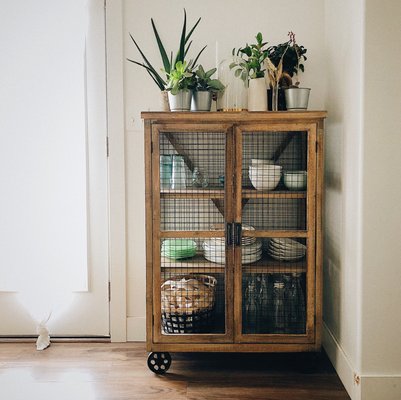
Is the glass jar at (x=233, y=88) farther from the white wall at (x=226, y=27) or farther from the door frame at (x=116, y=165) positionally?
the door frame at (x=116, y=165)

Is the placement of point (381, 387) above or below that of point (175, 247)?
below

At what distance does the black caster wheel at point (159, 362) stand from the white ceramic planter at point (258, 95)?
1412 mm

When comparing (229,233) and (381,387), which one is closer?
(381,387)

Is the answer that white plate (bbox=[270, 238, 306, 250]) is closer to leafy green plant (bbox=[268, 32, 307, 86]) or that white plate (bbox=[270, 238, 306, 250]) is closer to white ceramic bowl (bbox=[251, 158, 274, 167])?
white ceramic bowl (bbox=[251, 158, 274, 167])

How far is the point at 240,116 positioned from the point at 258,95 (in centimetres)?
23

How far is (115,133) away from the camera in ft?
9.88

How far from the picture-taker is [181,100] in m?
2.57

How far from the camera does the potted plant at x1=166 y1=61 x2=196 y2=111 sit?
2.54 m

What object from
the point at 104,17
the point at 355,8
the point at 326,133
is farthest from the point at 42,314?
the point at 355,8

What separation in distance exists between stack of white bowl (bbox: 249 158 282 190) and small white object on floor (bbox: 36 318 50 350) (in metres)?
1.59

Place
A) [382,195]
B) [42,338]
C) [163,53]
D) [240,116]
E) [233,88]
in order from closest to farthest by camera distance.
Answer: [382,195] → [240,116] → [233,88] → [163,53] → [42,338]

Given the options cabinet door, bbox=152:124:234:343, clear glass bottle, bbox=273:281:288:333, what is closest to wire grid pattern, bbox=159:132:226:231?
cabinet door, bbox=152:124:234:343

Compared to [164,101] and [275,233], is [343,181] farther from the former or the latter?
[164,101]

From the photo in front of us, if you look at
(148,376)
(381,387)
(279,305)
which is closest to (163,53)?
(279,305)
